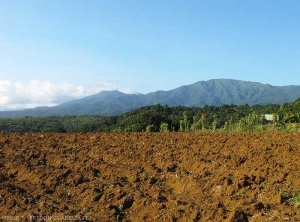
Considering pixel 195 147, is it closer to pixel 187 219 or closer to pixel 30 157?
pixel 30 157

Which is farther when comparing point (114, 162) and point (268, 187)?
point (114, 162)

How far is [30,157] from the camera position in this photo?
8.90 m

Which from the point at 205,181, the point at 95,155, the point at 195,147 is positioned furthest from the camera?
the point at 195,147

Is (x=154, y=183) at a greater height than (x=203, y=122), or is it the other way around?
(x=203, y=122)

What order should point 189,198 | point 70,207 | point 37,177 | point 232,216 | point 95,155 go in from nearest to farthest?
point 232,216 < point 70,207 < point 189,198 < point 37,177 < point 95,155

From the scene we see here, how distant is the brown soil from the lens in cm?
487

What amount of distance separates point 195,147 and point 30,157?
15.6 feet

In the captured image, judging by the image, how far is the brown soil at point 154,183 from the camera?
4.87 meters

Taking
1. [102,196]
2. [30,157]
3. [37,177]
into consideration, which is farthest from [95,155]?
[102,196]

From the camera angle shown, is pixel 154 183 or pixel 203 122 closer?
pixel 154 183

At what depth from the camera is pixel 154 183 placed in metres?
6.62

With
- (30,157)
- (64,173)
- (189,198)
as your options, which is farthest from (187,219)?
(30,157)

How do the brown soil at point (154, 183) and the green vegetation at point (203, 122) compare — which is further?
the green vegetation at point (203, 122)

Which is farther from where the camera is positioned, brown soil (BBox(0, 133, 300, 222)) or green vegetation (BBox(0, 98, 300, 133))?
green vegetation (BBox(0, 98, 300, 133))
